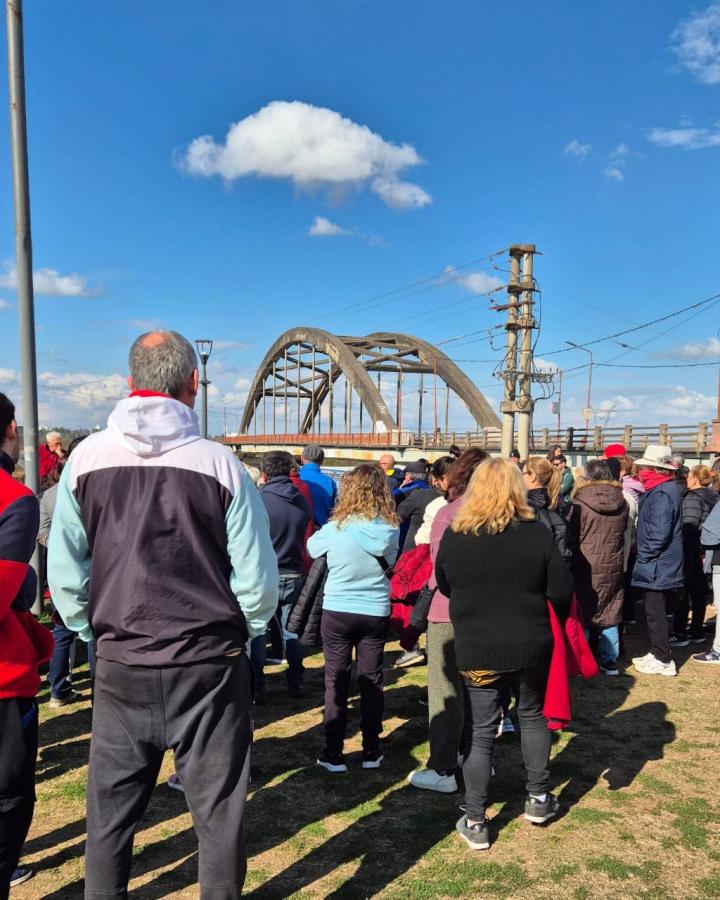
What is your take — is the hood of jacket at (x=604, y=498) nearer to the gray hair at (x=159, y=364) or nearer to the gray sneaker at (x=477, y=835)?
the gray sneaker at (x=477, y=835)

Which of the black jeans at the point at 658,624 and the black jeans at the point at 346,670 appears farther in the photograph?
the black jeans at the point at 658,624

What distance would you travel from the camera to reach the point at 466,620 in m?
3.05

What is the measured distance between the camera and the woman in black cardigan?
298 cm

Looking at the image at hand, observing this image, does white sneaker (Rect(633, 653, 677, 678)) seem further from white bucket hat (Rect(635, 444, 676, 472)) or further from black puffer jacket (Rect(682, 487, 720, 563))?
white bucket hat (Rect(635, 444, 676, 472))

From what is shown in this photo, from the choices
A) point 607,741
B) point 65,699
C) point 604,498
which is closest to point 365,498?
point 607,741

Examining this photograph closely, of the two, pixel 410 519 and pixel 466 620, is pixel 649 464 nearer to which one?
pixel 410 519

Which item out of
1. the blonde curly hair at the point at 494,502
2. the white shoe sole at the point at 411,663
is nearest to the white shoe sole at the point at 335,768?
the blonde curly hair at the point at 494,502

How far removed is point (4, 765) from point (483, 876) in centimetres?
199

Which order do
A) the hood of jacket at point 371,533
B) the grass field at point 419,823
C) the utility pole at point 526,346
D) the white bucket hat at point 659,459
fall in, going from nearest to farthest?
1. the grass field at point 419,823
2. the hood of jacket at point 371,533
3. the white bucket hat at point 659,459
4. the utility pole at point 526,346

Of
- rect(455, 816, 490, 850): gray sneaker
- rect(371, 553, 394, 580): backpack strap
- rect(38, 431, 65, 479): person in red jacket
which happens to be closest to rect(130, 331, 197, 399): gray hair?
rect(371, 553, 394, 580): backpack strap

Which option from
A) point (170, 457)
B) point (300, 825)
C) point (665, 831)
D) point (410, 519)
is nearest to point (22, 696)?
point (170, 457)

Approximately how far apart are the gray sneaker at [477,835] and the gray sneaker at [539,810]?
27cm

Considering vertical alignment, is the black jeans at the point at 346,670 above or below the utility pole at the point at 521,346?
below

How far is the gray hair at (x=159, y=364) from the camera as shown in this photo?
2.03 metres
